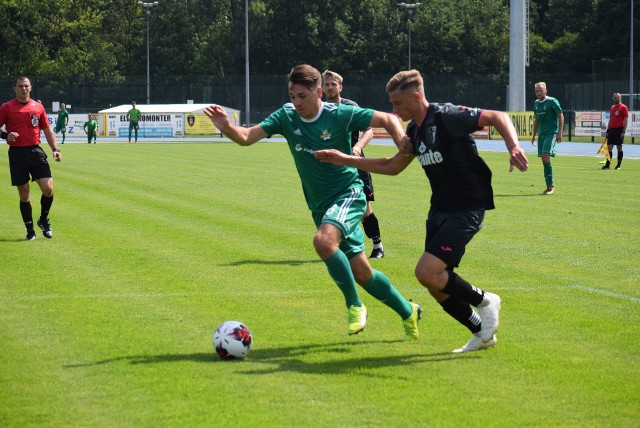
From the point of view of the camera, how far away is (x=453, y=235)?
6988 millimetres

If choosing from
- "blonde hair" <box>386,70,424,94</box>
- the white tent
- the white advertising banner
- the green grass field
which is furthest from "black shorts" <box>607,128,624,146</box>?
the white advertising banner

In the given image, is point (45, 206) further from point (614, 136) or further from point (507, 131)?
point (614, 136)

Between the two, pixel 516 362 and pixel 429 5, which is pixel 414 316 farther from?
pixel 429 5

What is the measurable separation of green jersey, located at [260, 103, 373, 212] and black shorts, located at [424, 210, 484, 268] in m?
1.02

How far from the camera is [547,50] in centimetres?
8012

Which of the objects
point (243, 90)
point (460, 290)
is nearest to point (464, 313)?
point (460, 290)

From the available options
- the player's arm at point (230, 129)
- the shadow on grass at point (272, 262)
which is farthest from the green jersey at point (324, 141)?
the shadow on grass at point (272, 262)

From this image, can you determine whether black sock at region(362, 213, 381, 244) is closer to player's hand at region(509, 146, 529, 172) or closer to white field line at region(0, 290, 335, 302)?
white field line at region(0, 290, 335, 302)

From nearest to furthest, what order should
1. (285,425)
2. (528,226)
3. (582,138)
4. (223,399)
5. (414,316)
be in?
(285,425), (223,399), (414,316), (528,226), (582,138)

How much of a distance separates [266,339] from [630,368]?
2.53 metres

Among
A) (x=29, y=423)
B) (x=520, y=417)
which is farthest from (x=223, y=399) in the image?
(x=520, y=417)

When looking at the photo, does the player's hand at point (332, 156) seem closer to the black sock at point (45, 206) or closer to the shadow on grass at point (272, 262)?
the shadow on grass at point (272, 262)

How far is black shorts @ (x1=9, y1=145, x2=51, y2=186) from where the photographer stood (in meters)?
14.1

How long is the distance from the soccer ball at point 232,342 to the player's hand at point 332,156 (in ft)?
4.15
